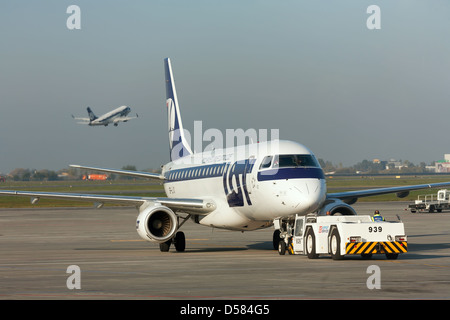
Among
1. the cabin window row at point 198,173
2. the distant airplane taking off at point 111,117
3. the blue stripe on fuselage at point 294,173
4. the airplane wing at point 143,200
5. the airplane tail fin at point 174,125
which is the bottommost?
the airplane wing at point 143,200

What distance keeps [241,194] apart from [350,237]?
684 cm

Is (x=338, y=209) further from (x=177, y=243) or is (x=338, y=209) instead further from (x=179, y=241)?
(x=177, y=243)

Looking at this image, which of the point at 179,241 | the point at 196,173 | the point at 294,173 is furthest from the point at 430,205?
the point at 294,173

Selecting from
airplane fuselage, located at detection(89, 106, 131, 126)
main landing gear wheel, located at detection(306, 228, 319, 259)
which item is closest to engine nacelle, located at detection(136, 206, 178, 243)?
main landing gear wheel, located at detection(306, 228, 319, 259)

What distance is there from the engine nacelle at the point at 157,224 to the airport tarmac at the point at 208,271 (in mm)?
823

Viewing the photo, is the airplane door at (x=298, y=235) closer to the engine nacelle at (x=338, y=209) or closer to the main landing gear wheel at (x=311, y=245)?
the main landing gear wheel at (x=311, y=245)

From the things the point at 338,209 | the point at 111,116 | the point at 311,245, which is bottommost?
the point at 311,245

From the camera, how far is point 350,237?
25125mm

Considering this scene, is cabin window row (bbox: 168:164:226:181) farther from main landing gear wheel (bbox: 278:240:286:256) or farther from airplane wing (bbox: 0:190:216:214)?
main landing gear wheel (bbox: 278:240:286:256)

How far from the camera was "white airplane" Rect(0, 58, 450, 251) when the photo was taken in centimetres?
2788

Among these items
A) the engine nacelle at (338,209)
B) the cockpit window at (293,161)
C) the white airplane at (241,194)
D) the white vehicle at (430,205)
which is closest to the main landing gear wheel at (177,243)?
the white airplane at (241,194)

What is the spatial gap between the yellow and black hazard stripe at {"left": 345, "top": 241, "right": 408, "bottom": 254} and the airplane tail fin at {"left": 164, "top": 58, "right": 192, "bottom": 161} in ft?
63.8

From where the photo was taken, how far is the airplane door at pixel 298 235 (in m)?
27.9

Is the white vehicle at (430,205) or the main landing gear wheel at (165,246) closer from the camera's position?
the main landing gear wheel at (165,246)
